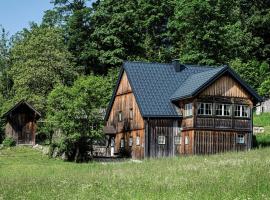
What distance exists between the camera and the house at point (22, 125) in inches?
2431

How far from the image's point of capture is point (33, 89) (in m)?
70.8

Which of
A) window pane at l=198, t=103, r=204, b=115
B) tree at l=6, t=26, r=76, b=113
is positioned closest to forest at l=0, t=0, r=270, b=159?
tree at l=6, t=26, r=76, b=113

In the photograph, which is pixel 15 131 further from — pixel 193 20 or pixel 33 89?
pixel 193 20

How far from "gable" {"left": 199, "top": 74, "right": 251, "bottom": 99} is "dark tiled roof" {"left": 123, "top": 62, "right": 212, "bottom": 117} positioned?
12.1ft

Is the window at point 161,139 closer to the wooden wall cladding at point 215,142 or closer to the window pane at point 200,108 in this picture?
the wooden wall cladding at point 215,142


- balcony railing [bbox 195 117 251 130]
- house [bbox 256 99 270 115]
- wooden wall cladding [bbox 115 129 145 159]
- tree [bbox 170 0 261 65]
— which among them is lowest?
wooden wall cladding [bbox 115 129 145 159]

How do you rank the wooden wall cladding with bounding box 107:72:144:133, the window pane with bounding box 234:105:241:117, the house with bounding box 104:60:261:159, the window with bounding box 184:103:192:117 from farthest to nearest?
the wooden wall cladding with bounding box 107:72:144:133, the window pane with bounding box 234:105:241:117, the window with bounding box 184:103:192:117, the house with bounding box 104:60:261:159

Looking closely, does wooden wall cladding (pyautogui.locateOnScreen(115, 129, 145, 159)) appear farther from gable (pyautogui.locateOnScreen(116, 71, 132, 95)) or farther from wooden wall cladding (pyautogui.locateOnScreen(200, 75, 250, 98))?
wooden wall cladding (pyautogui.locateOnScreen(200, 75, 250, 98))

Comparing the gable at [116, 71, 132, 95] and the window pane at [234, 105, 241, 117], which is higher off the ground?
the gable at [116, 71, 132, 95]

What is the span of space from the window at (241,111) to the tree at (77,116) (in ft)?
38.1

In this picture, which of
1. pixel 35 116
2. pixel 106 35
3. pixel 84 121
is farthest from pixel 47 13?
pixel 84 121

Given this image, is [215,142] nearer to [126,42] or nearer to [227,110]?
[227,110]

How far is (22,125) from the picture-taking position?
62031 millimetres

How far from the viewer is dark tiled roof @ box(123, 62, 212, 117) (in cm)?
5000
